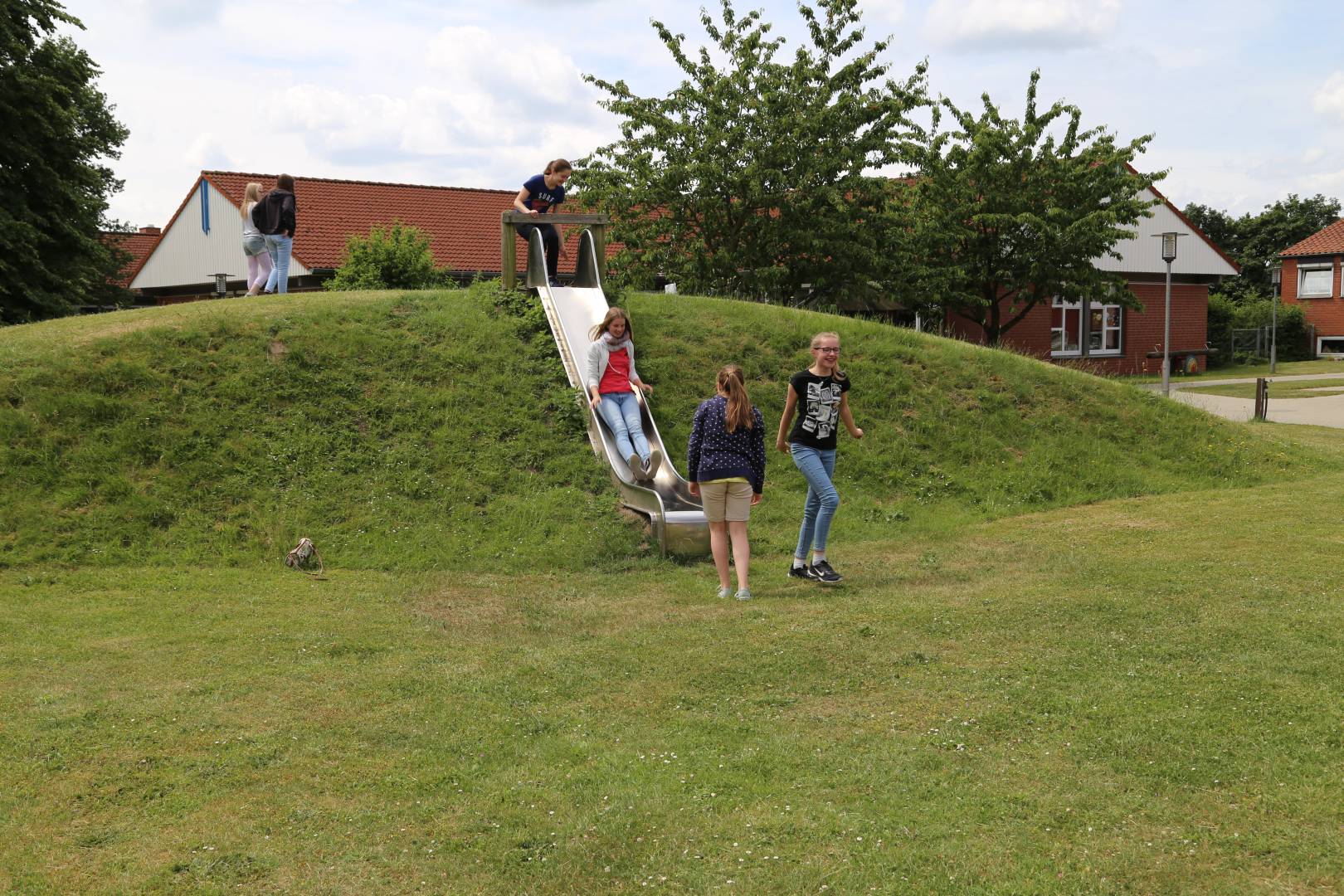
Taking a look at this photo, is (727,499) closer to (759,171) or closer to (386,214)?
(759,171)

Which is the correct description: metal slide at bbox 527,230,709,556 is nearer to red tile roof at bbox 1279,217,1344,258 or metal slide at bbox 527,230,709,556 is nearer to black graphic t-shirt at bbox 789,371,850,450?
black graphic t-shirt at bbox 789,371,850,450

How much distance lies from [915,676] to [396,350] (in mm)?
9067

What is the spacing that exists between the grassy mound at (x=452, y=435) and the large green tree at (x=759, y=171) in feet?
27.2

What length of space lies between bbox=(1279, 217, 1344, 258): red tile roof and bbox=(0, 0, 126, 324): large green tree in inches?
1953

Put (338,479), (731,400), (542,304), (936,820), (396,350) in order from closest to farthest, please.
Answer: (936,820) → (731,400) → (338,479) → (396,350) → (542,304)

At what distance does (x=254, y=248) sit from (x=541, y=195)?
4.28 meters

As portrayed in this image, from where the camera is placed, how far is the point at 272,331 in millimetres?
13648

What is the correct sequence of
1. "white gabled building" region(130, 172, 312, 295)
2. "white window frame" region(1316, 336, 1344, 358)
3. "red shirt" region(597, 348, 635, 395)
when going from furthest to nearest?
"white window frame" region(1316, 336, 1344, 358) → "white gabled building" region(130, 172, 312, 295) → "red shirt" region(597, 348, 635, 395)

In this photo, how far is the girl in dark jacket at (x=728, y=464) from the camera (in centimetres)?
849

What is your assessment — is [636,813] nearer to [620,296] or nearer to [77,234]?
[620,296]

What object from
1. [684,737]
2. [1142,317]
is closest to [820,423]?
[684,737]

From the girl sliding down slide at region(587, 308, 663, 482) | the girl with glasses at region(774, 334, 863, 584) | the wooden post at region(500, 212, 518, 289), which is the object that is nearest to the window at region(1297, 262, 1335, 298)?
the wooden post at region(500, 212, 518, 289)

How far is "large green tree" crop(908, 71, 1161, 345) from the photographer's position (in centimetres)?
2806

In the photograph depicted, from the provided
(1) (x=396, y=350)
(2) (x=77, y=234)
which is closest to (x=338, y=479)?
(1) (x=396, y=350)
